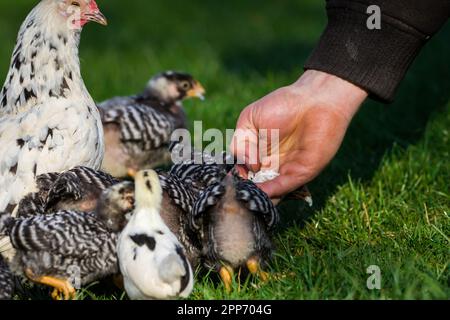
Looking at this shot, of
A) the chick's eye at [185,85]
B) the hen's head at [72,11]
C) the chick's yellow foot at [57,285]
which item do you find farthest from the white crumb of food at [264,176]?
the chick's eye at [185,85]

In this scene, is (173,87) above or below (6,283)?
above

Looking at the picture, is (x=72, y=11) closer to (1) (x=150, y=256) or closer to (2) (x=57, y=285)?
(2) (x=57, y=285)

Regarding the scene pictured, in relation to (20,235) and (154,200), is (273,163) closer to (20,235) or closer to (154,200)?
(154,200)

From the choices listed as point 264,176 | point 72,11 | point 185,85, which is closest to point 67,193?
point 264,176

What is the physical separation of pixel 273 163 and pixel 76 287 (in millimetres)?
1381

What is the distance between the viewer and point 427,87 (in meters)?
7.66

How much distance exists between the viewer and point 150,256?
370 centimetres

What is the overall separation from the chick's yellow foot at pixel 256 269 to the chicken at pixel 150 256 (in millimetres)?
414

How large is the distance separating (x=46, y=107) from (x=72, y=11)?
660 mm

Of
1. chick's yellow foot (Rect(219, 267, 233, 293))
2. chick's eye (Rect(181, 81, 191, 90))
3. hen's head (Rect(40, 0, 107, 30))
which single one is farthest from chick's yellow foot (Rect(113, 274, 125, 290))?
chick's eye (Rect(181, 81, 191, 90))

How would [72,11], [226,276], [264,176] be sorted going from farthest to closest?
[72,11]
[264,176]
[226,276]

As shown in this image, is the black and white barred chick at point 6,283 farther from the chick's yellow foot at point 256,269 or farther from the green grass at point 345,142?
the chick's yellow foot at point 256,269

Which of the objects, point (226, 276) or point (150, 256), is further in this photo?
point (226, 276)
